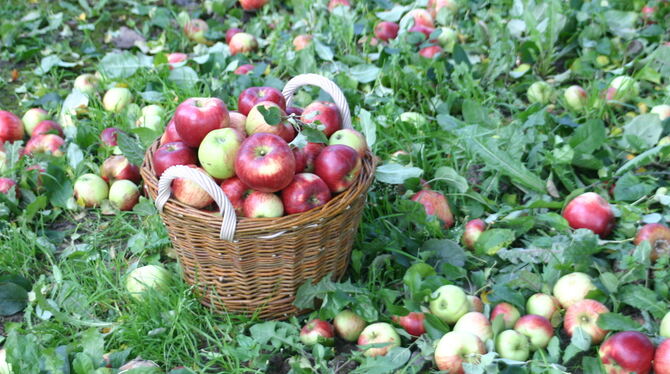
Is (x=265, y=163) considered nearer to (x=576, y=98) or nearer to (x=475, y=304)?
(x=475, y=304)

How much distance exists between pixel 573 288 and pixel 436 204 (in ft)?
2.25

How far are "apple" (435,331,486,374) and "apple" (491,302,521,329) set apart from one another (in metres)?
0.17

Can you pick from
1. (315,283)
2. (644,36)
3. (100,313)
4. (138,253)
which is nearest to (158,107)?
(138,253)

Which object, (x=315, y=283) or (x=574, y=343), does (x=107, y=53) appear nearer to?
(x=315, y=283)

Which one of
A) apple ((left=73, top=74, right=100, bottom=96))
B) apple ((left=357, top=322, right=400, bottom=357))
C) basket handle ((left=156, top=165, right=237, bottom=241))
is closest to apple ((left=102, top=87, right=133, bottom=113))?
apple ((left=73, top=74, right=100, bottom=96))

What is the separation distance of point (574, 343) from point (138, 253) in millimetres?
1792

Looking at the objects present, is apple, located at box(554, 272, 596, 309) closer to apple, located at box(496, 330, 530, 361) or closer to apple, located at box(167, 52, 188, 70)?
apple, located at box(496, 330, 530, 361)

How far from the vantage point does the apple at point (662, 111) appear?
349 centimetres

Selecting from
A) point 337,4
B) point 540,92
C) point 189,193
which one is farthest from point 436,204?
point 337,4

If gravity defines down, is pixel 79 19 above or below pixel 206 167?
below

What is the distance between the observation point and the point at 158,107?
3.71 meters

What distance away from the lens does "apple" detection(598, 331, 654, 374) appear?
7.25 ft

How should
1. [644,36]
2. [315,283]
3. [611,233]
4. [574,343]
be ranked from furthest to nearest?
[644,36]
[611,233]
[315,283]
[574,343]

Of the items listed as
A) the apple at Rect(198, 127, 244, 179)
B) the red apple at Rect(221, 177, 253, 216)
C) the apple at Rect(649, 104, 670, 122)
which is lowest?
the apple at Rect(649, 104, 670, 122)
